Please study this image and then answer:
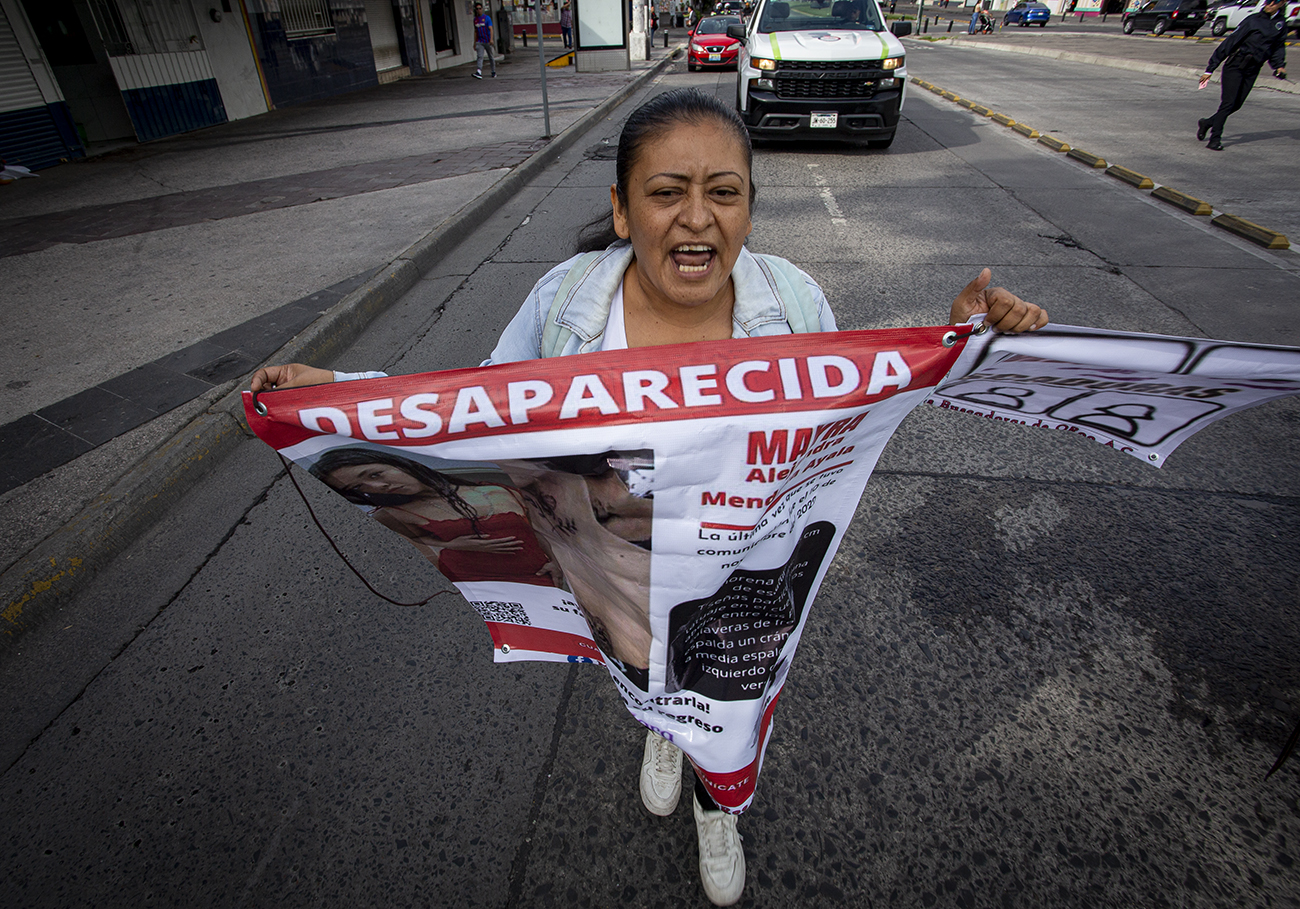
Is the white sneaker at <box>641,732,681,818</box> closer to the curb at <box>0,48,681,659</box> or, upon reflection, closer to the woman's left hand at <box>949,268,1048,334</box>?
the woman's left hand at <box>949,268,1048,334</box>

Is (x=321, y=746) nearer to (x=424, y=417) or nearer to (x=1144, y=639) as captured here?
(x=424, y=417)

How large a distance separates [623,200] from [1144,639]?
2367 mm

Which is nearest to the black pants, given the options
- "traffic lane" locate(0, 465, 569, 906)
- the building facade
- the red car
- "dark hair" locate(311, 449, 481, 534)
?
"traffic lane" locate(0, 465, 569, 906)

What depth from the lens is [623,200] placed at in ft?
4.87

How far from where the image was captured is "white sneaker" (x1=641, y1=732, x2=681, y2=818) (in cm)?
181

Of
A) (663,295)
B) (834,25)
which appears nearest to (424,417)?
(663,295)

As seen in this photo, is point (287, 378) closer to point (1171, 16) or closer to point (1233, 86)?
point (1233, 86)

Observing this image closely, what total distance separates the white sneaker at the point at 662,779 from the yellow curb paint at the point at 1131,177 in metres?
9.25

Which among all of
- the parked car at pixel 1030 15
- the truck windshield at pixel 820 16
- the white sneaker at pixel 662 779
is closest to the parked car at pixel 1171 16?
the parked car at pixel 1030 15

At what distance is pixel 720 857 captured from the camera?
5.42ft

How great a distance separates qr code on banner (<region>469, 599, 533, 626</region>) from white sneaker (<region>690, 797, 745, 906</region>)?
0.73 meters

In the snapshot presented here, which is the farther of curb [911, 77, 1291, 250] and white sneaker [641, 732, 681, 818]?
curb [911, 77, 1291, 250]

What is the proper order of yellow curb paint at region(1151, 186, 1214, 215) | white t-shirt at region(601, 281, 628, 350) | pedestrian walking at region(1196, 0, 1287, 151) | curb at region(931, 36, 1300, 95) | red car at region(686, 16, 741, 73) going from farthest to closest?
red car at region(686, 16, 741, 73) → curb at region(931, 36, 1300, 95) → pedestrian walking at region(1196, 0, 1287, 151) → yellow curb paint at region(1151, 186, 1214, 215) → white t-shirt at region(601, 281, 628, 350)

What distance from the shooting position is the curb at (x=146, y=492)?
8.09ft
